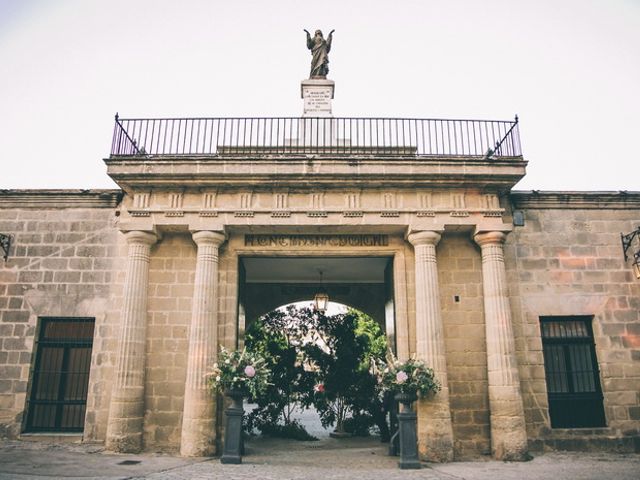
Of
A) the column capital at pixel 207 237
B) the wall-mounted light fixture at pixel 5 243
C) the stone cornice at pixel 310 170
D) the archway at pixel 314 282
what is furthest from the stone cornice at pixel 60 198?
the archway at pixel 314 282

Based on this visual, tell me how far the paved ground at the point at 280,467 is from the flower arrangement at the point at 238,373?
1.22 m

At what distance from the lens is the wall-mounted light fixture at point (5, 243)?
10.3m

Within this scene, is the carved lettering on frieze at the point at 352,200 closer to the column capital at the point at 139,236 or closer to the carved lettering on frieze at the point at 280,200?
the carved lettering on frieze at the point at 280,200

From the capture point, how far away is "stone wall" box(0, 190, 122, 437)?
9742mm

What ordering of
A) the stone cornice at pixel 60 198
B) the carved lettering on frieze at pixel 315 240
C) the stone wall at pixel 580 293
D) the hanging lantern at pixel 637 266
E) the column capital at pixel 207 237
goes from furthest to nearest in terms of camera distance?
the stone cornice at pixel 60 198 < the carved lettering on frieze at pixel 315 240 < the hanging lantern at pixel 637 266 < the column capital at pixel 207 237 < the stone wall at pixel 580 293

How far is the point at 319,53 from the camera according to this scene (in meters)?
13.4

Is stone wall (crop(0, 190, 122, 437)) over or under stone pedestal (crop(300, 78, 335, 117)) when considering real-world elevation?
under

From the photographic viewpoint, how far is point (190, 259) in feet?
32.9

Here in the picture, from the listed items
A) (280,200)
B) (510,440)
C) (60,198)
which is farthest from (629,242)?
(60,198)

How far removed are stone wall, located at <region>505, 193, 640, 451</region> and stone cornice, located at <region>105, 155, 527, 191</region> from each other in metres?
1.42

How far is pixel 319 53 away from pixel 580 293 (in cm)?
889

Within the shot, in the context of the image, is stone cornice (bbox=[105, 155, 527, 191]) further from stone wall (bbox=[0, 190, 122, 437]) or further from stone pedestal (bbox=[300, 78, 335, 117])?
stone pedestal (bbox=[300, 78, 335, 117])

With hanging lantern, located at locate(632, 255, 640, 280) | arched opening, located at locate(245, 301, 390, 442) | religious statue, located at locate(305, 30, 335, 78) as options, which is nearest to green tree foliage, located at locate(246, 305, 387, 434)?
arched opening, located at locate(245, 301, 390, 442)

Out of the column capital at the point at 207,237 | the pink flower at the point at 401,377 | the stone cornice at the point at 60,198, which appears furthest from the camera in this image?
the stone cornice at the point at 60,198
